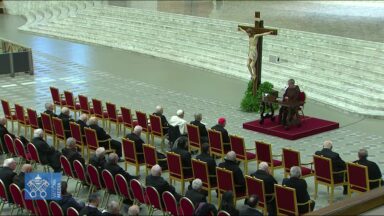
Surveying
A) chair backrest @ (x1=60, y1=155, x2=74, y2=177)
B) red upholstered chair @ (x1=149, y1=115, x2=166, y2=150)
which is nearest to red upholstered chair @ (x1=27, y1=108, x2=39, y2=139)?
red upholstered chair @ (x1=149, y1=115, x2=166, y2=150)

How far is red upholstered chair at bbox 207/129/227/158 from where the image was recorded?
12.7 meters

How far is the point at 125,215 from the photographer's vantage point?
10.5 m

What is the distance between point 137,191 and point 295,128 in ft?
20.0

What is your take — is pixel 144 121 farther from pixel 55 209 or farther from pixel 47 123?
pixel 55 209

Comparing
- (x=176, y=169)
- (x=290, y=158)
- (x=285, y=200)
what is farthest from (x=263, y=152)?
(x=285, y=200)

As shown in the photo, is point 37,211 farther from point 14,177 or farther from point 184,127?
point 184,127

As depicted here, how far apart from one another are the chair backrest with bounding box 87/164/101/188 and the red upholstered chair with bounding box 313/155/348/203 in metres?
3.54

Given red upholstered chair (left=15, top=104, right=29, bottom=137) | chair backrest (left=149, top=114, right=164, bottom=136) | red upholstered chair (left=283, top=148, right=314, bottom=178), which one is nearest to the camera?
red upholstered chair (left=283, top=148, right=314, bottom=178)

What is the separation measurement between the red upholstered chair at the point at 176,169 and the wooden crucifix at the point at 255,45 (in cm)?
575

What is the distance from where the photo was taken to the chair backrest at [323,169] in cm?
1075

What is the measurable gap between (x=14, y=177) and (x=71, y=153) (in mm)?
1311

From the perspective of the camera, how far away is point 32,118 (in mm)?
14422

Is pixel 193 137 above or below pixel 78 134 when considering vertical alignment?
below

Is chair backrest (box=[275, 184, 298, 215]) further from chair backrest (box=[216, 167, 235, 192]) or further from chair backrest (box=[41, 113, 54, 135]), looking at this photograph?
chair backrest (box=[41, 113, 54, 135])
